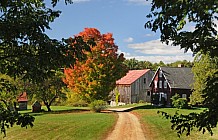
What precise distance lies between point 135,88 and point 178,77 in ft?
44.6

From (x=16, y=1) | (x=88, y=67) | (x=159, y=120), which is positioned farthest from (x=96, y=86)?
(x=16, y=1)

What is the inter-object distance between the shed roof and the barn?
12050 mm

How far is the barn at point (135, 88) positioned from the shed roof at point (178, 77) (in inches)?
474

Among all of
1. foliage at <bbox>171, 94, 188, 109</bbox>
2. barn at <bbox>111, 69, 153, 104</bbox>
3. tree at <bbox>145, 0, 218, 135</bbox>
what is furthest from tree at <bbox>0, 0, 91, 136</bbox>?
barn at <bbox>111, 69, 153, 104</bbox>

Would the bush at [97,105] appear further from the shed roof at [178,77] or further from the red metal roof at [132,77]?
the red metal roof at [132,77]

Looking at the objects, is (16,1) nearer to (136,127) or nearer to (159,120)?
(136,127)

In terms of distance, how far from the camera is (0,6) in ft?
25.3

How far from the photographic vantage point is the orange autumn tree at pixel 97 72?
41.8 m

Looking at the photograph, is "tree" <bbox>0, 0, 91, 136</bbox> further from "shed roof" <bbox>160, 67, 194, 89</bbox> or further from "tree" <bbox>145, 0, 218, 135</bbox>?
"shed roof" <bbox>160, 67, 194, 89</bbox>

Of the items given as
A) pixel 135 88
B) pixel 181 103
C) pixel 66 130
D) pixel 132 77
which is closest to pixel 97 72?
pixel 181 103

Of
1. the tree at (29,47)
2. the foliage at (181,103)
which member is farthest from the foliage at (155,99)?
the tree at (29,47)

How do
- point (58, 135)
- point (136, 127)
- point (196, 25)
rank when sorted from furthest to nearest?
point (136, 127) → point (58, 135) → point (196, 25)

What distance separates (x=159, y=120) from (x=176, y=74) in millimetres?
25737

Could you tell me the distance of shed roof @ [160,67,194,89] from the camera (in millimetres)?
53688
